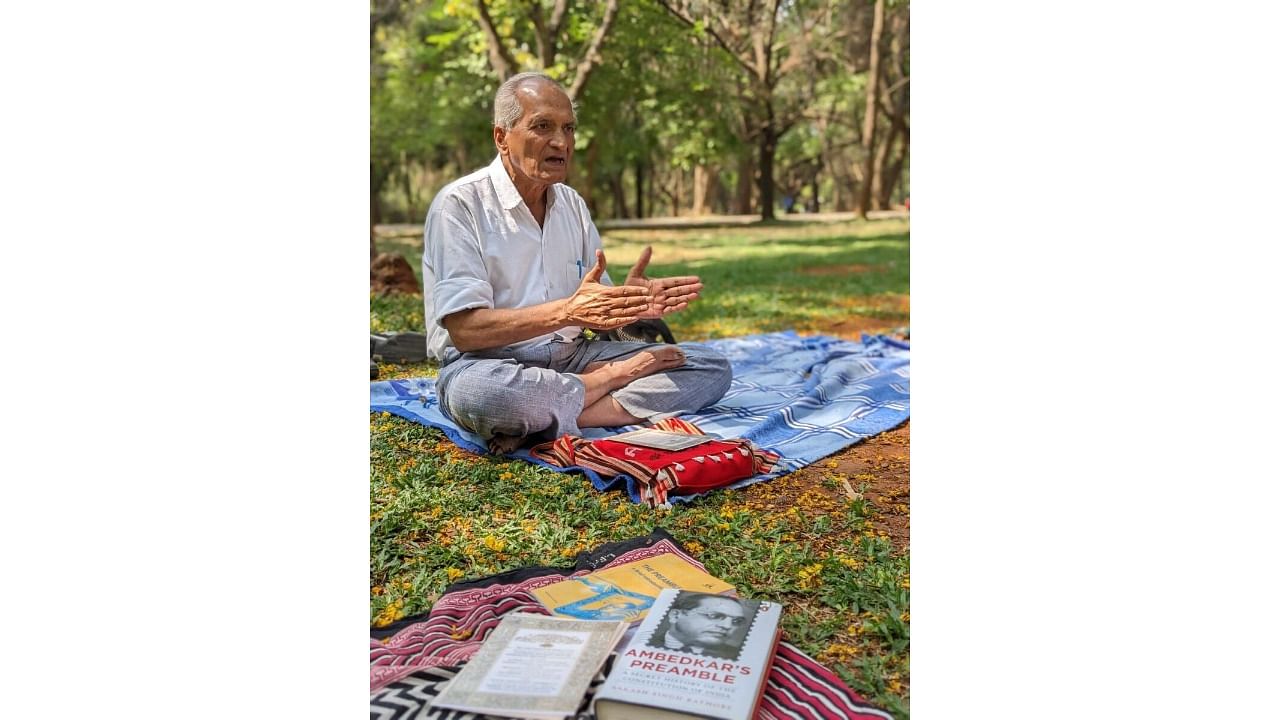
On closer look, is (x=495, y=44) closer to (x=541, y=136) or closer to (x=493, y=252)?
(x=541, y=136)

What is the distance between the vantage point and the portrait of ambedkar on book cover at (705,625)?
75.0 inches

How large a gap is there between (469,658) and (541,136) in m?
2.21

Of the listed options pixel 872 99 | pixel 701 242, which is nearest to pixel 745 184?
pixel 872 99

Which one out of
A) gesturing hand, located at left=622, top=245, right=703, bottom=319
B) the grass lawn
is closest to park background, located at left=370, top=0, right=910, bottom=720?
the grass lawn

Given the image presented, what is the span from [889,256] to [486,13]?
18.2 ft

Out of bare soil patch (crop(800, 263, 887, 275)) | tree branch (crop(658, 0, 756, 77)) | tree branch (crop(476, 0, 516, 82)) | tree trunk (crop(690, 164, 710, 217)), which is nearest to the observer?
tree branch (crop(476, 0, 516, 82))

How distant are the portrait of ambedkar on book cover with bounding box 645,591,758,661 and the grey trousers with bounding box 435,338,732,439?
1391mm

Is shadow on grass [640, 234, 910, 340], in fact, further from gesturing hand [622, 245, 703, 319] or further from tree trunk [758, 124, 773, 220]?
tree trunk [758, 124, 773, 220]

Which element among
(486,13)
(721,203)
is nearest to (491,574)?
(486,13)

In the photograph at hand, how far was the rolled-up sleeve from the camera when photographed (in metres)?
3.38

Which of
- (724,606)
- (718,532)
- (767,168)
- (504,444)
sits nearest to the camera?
(724,606)

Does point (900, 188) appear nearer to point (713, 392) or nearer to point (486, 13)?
point (486, 13)

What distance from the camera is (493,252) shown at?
3.58 meters

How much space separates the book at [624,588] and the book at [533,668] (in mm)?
173
